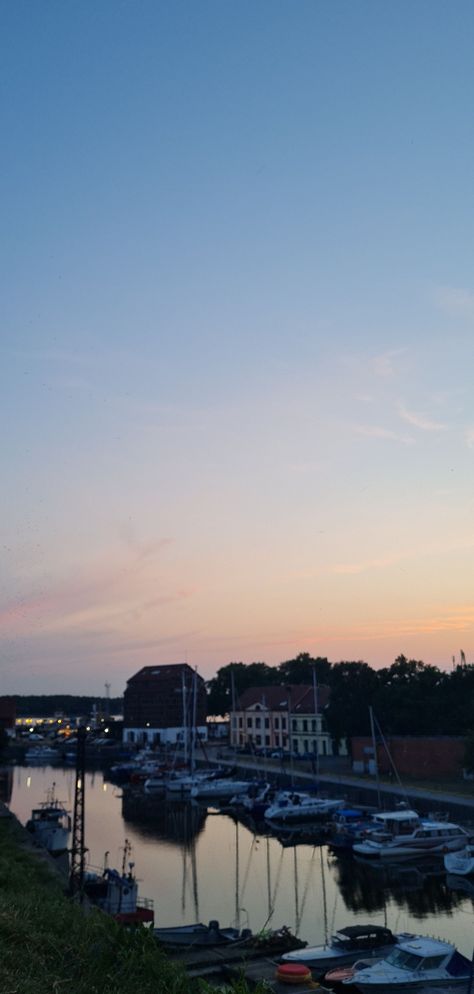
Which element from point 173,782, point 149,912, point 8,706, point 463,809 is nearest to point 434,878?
point 463,809

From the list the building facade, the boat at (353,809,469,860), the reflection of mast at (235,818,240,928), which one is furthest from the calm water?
the building facade

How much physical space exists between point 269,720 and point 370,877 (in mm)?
66065

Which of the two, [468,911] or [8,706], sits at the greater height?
[8,706]

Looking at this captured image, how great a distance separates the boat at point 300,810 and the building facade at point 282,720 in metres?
30.8

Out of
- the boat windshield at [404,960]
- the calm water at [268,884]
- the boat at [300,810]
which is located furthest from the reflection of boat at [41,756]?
the boat windshield at [404,960]

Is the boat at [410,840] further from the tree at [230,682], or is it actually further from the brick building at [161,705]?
the tree at [230,682]

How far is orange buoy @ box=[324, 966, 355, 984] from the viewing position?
80.9 feet

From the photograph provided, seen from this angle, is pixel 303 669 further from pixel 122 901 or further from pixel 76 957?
pixel 76 957

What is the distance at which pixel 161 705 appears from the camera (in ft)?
447

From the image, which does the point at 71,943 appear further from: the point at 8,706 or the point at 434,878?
the point at 8,706

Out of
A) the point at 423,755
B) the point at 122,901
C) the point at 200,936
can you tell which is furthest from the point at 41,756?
the point at 200,936

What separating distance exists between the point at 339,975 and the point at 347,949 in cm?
195

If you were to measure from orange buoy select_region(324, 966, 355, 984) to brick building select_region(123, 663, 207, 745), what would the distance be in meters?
105

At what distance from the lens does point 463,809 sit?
5244cm
